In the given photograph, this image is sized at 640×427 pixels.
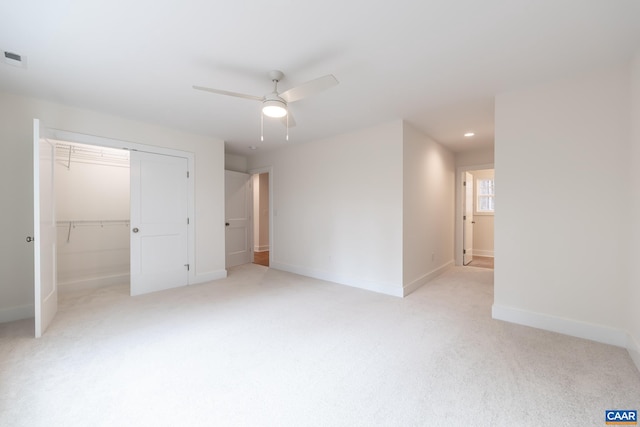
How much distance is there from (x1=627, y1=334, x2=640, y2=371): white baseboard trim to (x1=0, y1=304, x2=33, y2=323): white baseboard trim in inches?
232

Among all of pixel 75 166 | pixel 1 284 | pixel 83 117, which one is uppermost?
pixel 83 117

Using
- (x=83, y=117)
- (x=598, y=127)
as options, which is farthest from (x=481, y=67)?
(x=83, y=117)

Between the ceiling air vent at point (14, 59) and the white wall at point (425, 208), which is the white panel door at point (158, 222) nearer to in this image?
Result: the ceiling air vent at point (14, 59)

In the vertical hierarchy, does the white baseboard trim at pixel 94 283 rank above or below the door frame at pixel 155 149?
below

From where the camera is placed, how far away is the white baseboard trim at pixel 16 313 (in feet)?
9.62

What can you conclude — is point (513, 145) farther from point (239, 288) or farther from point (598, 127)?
point (239, 288)

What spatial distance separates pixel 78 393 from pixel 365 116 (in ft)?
12.6

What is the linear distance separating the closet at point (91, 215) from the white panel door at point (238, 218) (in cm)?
183

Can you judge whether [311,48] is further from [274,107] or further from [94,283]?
[94,283]

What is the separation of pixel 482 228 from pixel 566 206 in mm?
4666

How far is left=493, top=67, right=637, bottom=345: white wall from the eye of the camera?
238cm

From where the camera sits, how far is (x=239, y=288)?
417 cm

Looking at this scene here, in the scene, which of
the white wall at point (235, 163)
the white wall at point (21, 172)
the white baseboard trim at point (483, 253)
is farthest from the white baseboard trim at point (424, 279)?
the white wall at point (21, 172)

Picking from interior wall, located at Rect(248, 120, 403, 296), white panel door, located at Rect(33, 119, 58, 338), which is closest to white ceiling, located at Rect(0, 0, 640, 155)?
white panel door, located at Rect(33, 119, 58, 338)
